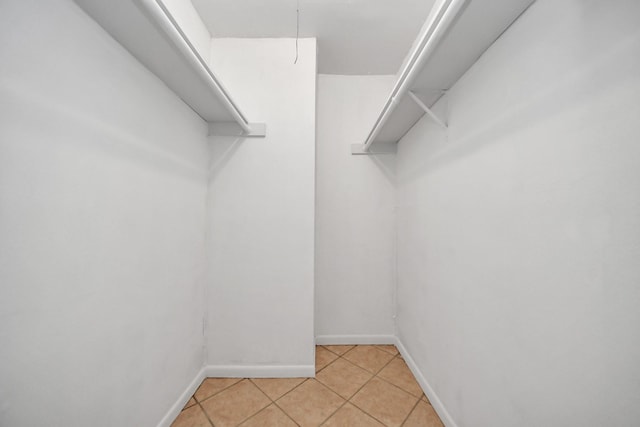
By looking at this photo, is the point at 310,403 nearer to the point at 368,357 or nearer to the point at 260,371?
the point at 260,371

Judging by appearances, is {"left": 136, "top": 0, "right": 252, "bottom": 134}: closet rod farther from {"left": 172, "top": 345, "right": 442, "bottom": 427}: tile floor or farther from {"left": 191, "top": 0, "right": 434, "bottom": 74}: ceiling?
{"left": 172, "top": 345, "right": 442, "bottom": 427}: tile floor

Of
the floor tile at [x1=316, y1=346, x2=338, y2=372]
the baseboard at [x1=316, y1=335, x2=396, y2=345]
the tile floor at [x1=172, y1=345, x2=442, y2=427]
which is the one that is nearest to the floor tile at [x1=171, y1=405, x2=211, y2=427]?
the tile floor at [x1=172, y1=345, x2=442, y2=427]

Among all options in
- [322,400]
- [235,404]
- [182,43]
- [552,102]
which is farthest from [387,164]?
[235,404]

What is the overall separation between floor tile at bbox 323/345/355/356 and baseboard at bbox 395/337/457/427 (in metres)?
0.48

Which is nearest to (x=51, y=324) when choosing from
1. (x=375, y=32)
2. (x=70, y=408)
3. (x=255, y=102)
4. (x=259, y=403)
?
(x=70, y=408)

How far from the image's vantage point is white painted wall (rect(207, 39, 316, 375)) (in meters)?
1.76

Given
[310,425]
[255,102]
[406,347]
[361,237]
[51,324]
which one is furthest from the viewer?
[361,237]

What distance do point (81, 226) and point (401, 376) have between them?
2.11m

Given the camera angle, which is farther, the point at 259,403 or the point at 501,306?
the point at 259,403

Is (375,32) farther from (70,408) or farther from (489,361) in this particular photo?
(70,408)

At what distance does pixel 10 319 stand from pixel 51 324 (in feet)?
0.39

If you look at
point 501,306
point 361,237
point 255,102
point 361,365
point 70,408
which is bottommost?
point 361,365

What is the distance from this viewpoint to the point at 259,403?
1.48 meters

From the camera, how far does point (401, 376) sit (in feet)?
5.73
